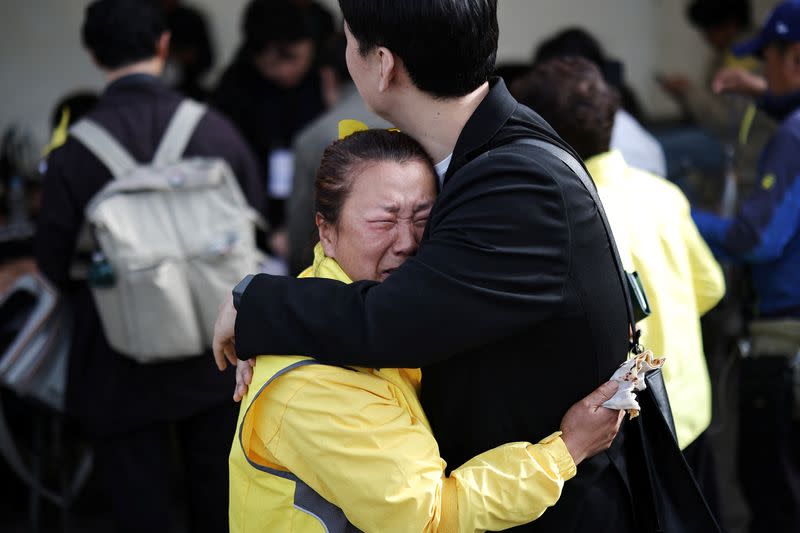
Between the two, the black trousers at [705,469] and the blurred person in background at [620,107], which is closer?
the black trousers at [705,469]

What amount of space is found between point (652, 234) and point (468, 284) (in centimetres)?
99

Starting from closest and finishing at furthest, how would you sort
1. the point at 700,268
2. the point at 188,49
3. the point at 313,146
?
the point at 700,268 < the point at 313,146 < the point at 188,49

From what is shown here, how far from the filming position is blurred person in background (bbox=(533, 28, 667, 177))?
11.3ft

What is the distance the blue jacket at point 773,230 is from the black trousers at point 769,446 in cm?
21

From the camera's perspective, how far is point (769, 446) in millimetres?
3201

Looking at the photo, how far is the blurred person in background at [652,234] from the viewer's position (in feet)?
7.38

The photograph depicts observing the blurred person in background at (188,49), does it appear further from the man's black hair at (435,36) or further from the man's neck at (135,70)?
the man's black hair at (435,36)

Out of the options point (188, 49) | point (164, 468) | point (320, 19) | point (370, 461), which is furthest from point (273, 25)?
point (370, 461)

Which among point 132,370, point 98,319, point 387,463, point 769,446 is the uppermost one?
point 387,463

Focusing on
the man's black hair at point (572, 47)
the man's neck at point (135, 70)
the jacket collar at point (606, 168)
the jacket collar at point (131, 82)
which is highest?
the man's black hair at point (572, 47)

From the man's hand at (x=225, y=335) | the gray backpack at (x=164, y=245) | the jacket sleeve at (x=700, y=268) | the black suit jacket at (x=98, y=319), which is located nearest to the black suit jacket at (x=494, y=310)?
the man's hand at (x=225, y=335)

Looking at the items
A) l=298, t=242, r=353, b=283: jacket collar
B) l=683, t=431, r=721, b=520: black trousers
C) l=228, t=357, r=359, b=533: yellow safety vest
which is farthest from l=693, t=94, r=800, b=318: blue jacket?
l=228, t=357, r=359, b=533: yellow safety vest

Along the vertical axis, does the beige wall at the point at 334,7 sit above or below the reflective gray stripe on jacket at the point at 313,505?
above

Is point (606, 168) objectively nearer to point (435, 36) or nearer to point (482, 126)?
point (482, 126)
